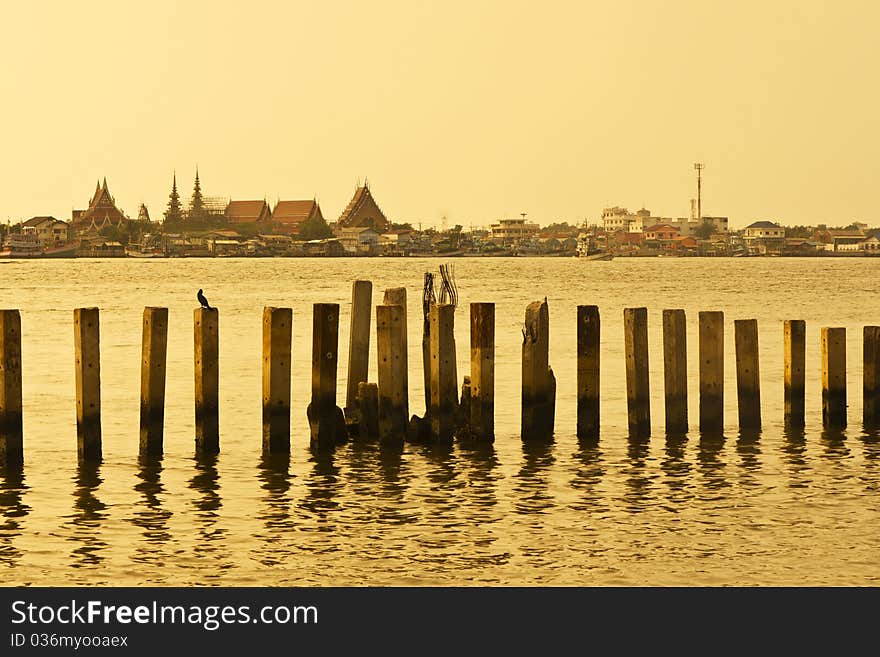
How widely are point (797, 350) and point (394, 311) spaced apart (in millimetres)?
4885

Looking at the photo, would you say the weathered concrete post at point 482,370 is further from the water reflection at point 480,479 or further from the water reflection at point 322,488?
the water reflection at point 322,488

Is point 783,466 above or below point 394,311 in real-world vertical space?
below

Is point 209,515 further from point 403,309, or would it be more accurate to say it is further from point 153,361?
point 403,309

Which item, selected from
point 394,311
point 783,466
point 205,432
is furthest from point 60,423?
point 783,466

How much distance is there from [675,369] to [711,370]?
1.60 ft

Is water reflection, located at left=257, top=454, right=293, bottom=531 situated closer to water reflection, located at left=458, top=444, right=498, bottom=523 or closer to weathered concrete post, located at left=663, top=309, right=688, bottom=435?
water reflection, located at left=458, top=444, right=498, bottom=523

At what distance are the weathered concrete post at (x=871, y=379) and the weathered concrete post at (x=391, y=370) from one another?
567cm

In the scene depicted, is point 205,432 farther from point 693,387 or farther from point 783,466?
point 693,387

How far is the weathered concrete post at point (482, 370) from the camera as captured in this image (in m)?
17.3

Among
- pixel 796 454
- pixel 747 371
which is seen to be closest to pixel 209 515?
pixel 747 371

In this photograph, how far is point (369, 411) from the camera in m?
18.4
